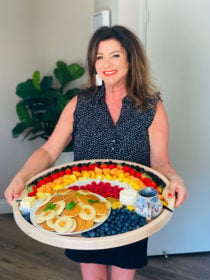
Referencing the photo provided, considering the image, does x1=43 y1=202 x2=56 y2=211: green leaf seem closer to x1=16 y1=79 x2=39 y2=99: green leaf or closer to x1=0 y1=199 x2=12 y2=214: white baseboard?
x1=16 y1=79 x2=39 y2=99: green leaf

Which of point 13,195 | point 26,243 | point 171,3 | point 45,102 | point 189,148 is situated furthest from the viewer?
point 45,102

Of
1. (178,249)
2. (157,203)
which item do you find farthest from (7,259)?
(157,203)

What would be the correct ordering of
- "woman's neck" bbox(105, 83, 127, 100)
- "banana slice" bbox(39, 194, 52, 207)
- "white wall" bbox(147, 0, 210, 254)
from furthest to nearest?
1. "white wall" bbox(147, 0, 210, 254)
2. "woman's neck" bbox(105, 83, 127, 100)
3. "banana slice" bbox(39, 194, 52, 207)

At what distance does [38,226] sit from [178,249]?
1536 millimetres

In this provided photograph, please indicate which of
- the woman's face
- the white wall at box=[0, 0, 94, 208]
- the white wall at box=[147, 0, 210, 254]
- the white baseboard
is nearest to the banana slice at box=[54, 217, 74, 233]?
the woman's face

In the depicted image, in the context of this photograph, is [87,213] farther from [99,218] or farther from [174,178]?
[174,178]

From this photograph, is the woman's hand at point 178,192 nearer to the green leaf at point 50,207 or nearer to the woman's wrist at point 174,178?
the woman's wrist at point 174,178

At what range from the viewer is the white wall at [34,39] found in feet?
8.39

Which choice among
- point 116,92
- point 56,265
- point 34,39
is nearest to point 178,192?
point 116,92

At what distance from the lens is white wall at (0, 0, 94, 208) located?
256 centimetres

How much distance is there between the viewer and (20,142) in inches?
110

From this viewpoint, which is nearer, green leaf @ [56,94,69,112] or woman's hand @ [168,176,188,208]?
woman's hand @ [168,176,188,208]

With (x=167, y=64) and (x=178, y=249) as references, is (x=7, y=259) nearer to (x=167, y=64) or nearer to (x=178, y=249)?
(x=178, y=249)

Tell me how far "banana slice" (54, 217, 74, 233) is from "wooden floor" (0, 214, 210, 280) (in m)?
1.22
